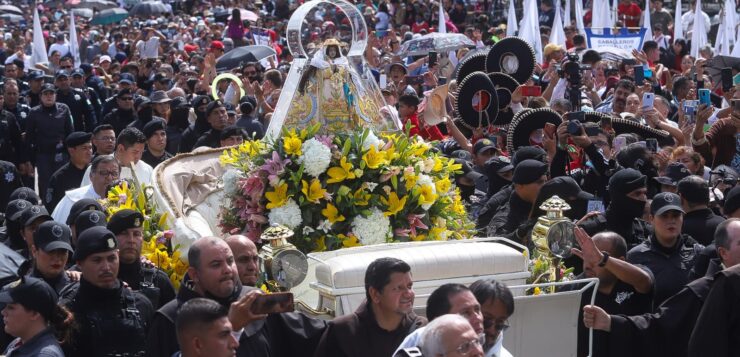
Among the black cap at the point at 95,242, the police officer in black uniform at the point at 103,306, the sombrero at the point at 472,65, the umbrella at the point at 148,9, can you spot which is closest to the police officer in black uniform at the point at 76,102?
the sombrero at the point at 472,65

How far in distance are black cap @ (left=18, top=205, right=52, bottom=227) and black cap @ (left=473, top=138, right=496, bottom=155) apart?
4202 millimetres

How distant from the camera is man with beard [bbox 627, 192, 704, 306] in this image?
761 centimetres

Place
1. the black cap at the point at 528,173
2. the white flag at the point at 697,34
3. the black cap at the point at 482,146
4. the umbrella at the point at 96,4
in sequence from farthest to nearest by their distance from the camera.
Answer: the umbrella at the point at 96,4 < the white flag at the point at 697,34 < the black cap at the point at 482,146 < the black cap at the point at 528,173

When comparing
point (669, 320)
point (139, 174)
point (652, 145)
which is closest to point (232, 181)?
point (139, 174)

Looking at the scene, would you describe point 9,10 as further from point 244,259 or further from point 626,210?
point 244,259

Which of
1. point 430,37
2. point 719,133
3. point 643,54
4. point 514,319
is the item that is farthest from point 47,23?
point 514,319

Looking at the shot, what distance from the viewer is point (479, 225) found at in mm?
9609

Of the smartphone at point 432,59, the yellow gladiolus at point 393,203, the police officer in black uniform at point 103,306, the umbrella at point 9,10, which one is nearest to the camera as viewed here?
the police officer in black uniform at point 103,306

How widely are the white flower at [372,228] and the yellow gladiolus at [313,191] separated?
0.28 meters

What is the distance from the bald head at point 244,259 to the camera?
6.68 m

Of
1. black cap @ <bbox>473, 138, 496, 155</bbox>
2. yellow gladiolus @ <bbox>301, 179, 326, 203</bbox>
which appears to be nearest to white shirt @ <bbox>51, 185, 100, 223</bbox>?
yellow gladiolus @ <bbox>301, 179, 326, 203</bbox>

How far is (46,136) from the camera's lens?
15.2m

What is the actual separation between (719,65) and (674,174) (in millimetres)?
6470

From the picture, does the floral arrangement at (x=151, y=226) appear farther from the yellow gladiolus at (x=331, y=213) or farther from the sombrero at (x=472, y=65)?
the sombrero at (x=472, y=65)
